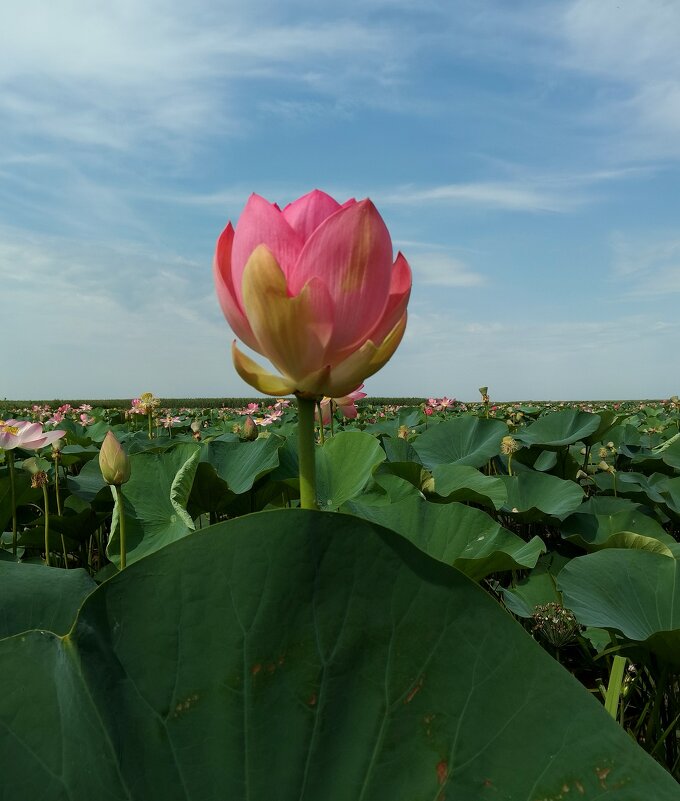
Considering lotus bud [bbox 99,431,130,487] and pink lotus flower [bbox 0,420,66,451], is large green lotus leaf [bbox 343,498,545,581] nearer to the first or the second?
lotus bud [bbox 99,431,130,487]

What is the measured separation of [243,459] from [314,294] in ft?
5.10

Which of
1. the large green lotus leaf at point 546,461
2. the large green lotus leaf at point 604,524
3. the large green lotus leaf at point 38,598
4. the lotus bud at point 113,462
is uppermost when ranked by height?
the lotus bud at point 113,462

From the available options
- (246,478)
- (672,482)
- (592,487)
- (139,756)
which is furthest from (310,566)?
(592,487)

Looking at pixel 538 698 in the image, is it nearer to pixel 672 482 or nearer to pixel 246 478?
pixel 246 478

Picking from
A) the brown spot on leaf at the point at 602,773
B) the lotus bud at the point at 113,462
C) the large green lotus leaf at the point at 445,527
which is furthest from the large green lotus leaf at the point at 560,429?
the brown spot on leaf at the point at 602,773

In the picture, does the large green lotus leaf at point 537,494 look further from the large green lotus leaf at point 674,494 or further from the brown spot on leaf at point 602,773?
the brown spot on leaf at point 602,773

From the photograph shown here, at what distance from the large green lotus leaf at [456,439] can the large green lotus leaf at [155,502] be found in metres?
1.44

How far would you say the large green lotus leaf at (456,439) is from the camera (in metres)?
2.93

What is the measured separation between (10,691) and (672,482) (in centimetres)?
237

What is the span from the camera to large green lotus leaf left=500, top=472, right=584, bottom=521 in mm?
2082

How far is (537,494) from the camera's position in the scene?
2.24 m

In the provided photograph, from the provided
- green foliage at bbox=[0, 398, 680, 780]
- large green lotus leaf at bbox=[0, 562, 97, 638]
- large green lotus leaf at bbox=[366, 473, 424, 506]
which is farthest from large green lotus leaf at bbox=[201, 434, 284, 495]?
large green lotus leaf at bbox=[0, 562, 97, 638]

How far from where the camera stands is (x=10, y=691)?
1.58 ft

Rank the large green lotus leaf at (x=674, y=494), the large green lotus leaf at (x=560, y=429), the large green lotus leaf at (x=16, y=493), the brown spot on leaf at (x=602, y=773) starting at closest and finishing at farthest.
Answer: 1. the brown spot on leaf at (x=602, y=773)
2. the large green lotus leaf at (x=16, y=493)
3. the large green lotus leaf at (x=674, y=494)
4. the large green lotus leaf at (x=560, y=429)
